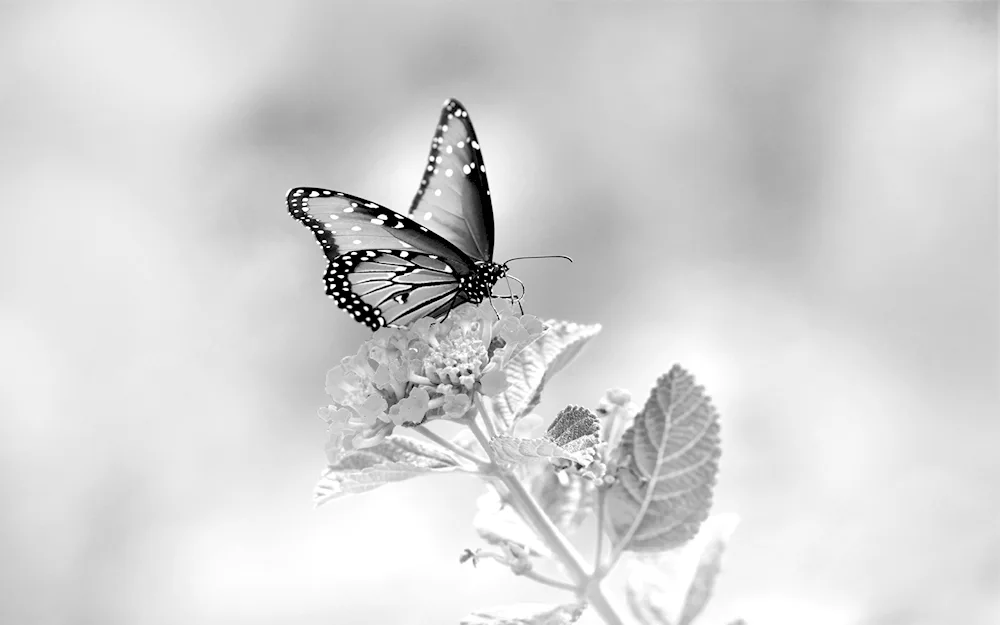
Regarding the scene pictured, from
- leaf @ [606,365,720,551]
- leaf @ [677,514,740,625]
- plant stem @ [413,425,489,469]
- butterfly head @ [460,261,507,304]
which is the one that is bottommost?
leaf @ [677,514,740,625]

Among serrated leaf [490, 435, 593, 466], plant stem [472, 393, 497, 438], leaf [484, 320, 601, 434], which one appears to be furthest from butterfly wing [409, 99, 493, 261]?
serrated leaf [490, 435, 593, 466]

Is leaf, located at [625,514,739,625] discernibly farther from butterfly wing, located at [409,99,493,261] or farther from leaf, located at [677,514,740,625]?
butterfly wing, located at [409,99,493,261]

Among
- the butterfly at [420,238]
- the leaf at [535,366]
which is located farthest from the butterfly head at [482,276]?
the leaf at [535,366]

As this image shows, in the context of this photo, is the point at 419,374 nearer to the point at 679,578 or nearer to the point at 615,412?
the point at 615,412

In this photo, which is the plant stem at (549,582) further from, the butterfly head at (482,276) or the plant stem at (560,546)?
the butterfly head at (482,276)

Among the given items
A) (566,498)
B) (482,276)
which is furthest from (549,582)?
(482,276)

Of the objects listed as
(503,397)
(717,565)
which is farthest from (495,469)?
(717,565)

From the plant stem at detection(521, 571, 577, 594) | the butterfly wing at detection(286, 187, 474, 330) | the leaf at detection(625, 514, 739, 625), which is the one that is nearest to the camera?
the plant stem at detection(521, 571, 577, 594)
